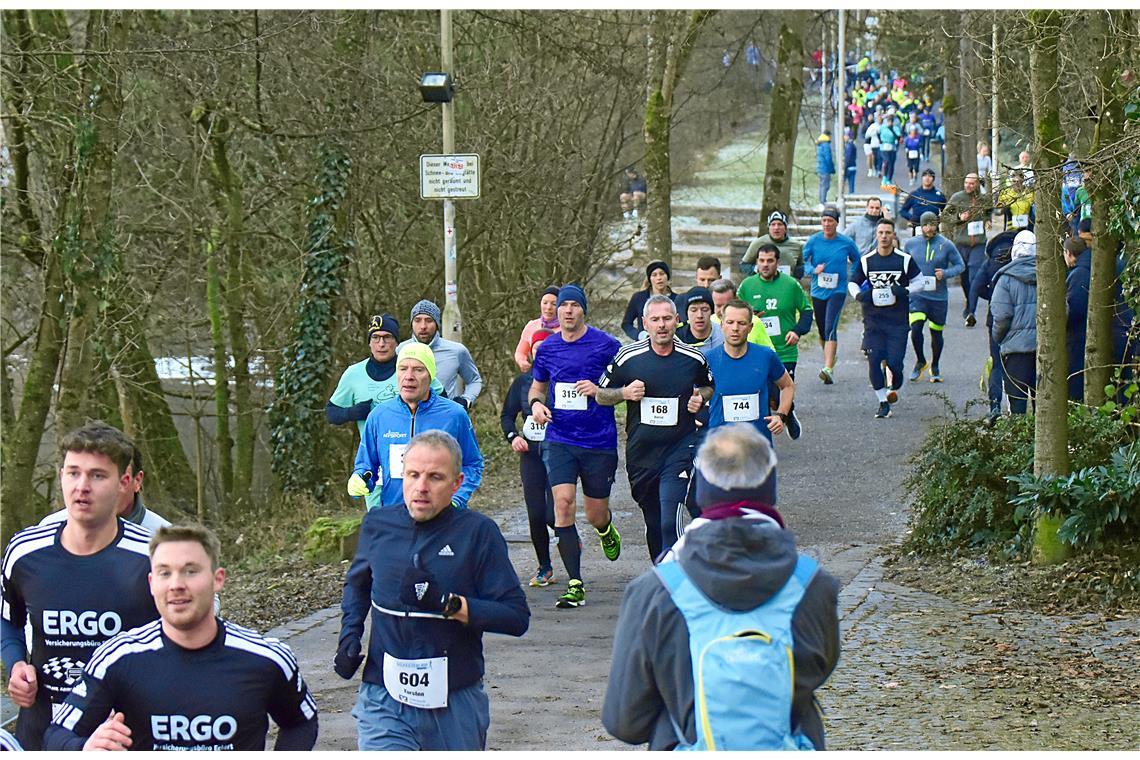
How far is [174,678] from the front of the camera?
433 cm

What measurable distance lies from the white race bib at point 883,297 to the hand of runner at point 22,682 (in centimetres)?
1291

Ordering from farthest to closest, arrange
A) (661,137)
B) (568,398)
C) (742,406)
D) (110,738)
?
(661,137) < (742,406) < (568,398) < (110,738)

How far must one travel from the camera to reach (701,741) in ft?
12.1

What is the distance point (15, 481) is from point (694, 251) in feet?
67.3

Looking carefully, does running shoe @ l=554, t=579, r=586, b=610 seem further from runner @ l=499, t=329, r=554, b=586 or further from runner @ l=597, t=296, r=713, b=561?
runner @ l=597, t=296, r=713, b=561

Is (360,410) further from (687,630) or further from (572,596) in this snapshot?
(687,630)

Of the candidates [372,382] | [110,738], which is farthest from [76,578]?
[372,382]

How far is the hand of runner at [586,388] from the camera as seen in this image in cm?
998

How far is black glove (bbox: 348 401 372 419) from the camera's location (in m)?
10.4

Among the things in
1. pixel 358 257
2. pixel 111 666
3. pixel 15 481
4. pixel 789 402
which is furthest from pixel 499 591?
pixel 358 257

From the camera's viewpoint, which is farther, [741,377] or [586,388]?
[741,377]

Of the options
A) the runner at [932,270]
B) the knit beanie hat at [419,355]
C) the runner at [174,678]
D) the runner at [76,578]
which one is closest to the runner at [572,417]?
the knit beanie hat at [419,355]

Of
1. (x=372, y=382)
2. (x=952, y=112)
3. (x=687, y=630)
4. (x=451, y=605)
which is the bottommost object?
(x=451, y=605)

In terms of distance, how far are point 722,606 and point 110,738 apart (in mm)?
1716
